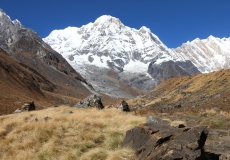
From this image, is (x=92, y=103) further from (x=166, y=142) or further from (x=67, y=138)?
(x=166, y=142)

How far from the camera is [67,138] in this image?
15.6m

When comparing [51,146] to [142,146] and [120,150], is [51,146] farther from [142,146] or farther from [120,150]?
[142,146]

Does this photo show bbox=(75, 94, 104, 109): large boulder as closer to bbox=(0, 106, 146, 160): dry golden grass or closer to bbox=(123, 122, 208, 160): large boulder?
bbox=(0, 106, 146, 160): dry golden grass

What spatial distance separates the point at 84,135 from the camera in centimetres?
1589

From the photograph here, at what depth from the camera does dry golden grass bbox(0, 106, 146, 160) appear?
14.0 meters

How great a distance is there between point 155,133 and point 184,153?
2.17 meters

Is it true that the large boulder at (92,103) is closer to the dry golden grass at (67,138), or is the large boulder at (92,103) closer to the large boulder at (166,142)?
the dry golden grass at (67,138)

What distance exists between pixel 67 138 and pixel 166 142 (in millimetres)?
5237

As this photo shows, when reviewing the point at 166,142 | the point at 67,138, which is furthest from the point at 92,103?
the point at 166,142

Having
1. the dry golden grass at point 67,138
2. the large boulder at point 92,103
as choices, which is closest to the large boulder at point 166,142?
the dry golden grass at point 67,138

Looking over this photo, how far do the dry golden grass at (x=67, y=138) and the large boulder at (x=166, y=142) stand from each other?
0.66 metres

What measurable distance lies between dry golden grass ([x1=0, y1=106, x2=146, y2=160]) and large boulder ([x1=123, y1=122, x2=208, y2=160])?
0.66 m

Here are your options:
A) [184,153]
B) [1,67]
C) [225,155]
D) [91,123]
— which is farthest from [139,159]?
[1,67]

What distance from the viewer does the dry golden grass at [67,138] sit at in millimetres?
14023
